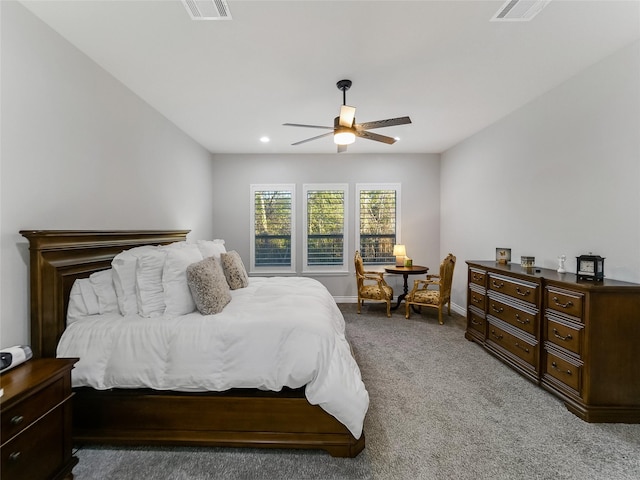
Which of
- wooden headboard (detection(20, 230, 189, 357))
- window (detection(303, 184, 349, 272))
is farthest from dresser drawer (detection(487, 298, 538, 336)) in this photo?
wooden headboard (detection(20, 230, 189, 357))

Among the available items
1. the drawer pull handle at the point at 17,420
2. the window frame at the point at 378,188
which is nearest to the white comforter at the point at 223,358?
the drawer pull handle at the point at 17,420

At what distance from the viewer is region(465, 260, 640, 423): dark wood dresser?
7.00ft

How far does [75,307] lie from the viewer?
2043 mm

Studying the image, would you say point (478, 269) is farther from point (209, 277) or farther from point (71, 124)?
point (71, 124)

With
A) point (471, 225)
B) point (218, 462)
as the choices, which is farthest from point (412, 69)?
point (218, 462)

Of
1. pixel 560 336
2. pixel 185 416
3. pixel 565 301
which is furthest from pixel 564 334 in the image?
pixel 185 416

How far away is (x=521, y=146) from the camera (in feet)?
11.4

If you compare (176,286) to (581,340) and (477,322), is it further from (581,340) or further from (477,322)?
(477,322)

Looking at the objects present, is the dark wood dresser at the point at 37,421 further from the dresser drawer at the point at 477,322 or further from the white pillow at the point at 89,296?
the dresser drawer at the point at 477,322

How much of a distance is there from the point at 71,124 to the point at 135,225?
1.16 metres

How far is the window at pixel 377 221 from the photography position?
552 cm

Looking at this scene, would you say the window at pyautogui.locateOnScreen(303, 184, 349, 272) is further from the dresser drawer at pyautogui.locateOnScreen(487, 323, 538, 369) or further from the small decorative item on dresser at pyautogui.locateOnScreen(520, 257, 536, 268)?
the small decorative item on dresser at pyautogui.locateOnScreen(520, 257, 536, 268)

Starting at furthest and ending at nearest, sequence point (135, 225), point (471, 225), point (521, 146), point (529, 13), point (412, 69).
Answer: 1. point (471, 225)
2. point (521, 146)
3. point (135, 225)
4. point (412, 69)
5. point (529, 13)

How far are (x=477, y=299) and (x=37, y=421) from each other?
4012mm
